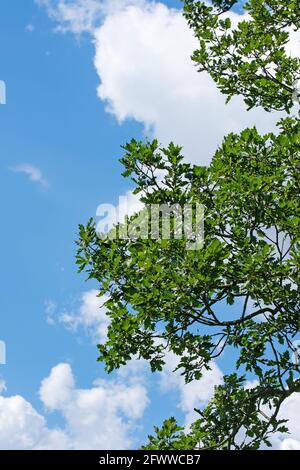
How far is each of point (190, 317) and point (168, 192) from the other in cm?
247

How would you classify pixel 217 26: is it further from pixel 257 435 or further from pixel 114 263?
pixel 257 435

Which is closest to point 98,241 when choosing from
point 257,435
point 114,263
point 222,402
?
point 114,263

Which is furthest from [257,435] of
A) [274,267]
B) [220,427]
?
[274,267]

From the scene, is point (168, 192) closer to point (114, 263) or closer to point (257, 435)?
point (114, 263)

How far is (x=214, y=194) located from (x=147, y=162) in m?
1.49

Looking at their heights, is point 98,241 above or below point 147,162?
below

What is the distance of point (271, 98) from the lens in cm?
1556
